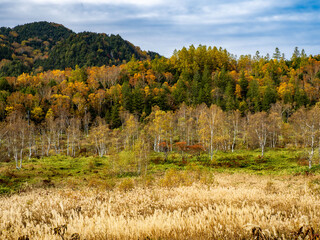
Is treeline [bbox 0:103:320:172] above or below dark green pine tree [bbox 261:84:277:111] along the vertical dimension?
below

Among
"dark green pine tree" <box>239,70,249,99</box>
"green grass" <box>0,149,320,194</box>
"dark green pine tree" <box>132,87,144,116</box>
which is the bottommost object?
"green grass" <box>0,149,320,194</box>

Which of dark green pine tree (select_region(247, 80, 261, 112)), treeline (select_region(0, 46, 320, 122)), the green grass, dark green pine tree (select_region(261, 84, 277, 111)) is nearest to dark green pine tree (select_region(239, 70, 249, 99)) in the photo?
treeline (select_region(0, 46, 320, 122))

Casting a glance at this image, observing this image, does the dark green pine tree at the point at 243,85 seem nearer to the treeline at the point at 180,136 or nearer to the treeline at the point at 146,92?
the treeline at the point at 146,92

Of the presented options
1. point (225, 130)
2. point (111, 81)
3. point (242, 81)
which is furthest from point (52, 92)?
point (242, 81)

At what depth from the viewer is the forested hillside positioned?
5931 centimetres

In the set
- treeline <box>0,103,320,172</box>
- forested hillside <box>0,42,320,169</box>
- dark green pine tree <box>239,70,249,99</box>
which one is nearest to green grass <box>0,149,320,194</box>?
treeline <box>0,103,320,172</box>

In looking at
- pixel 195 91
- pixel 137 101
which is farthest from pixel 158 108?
pixel 195 91

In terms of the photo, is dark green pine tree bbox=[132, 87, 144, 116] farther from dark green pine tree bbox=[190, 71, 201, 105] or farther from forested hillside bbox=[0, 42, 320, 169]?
dark green pine tree bbox=[190, 71, 201, 105]

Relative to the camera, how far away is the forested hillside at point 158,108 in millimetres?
59312

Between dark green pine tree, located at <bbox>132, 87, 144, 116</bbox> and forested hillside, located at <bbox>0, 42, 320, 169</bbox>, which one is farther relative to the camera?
dark green pine tree, located at <bbox>132, 87, 144, 116</bbox>

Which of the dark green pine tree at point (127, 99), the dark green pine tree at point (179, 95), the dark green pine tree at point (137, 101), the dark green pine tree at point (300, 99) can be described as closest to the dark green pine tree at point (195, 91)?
the dark green pine tree at point (179, 95)

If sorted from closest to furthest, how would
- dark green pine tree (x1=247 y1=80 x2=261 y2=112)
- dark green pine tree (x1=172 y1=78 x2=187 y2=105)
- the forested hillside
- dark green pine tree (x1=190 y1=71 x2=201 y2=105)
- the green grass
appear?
1. the green grass
2. the forested hillside
3. dark green pine tree (x1=247 y1=80 x2=261 y2=112)
4. dark green pine tree (x1=190 y1=71 x2=201 y2=105)
5. dark green pine tree (x1=172 y1=78 x2=187 y2=105)

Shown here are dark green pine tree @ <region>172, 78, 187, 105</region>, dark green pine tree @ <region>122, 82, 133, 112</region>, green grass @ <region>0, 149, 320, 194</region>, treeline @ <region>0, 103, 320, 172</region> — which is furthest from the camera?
dark green pine tree @ <region>172, 78, 187, 105</region>

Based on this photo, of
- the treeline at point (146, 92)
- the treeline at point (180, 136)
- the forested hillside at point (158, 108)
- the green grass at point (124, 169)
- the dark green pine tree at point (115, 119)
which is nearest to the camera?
the green grass at point (124, 169)
